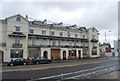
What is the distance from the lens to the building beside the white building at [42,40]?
35.3 metres

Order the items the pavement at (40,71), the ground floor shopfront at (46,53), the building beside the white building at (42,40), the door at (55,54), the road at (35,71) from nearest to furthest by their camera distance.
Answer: the pavement at (40,71)
the road at (35,71)
the ground floor shopfront at (46,53)
the building beside the white building at (42,40)
the door at (55,54)

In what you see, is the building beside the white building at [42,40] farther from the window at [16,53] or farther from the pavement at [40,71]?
the pavement at [40,71]

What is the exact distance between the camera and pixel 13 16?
36.1 metres

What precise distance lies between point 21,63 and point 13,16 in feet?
42.2

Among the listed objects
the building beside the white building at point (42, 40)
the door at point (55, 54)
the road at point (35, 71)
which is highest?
the building beside the white building at point (42, 40)

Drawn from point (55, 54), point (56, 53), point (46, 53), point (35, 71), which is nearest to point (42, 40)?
point (46, 53)

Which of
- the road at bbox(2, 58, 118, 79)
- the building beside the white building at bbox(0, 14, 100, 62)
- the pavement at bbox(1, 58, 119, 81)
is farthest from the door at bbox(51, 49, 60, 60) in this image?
the road at bbox(2, 58, 118, 79)

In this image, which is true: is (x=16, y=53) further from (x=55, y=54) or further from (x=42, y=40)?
(x=55, y=54)

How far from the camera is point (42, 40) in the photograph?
41.7 meters

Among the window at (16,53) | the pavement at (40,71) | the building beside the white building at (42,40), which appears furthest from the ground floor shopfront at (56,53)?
the pavement at (40,71)

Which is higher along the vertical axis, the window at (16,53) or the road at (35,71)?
the window at (16,53)

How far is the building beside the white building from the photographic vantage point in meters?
35.3

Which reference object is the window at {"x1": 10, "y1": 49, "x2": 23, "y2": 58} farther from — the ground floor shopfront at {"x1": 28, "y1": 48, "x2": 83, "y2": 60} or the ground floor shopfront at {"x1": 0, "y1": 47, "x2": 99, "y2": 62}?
the ground floor shopfront at {"x1": 28, "y1": 48, "x2": 83, "y2": 60}

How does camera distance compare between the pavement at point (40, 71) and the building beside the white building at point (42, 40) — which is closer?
the pavement at point (40, 71)
